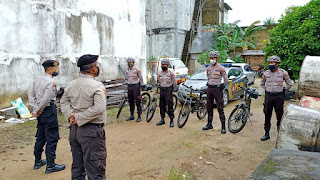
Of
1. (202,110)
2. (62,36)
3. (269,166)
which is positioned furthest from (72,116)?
(62,36)

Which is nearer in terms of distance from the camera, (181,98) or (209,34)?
(181,98)

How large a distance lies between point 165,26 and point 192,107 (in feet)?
51.0

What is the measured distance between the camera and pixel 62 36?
9.30 metres

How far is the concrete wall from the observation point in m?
7.82

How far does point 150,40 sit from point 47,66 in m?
18.9

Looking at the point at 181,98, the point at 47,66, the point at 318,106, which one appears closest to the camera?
the point at 47,66

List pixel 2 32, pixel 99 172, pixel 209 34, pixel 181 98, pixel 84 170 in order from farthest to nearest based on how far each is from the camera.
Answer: pixel 209 34 → pixel 181 98 → pixel 2 32 → pixel 84 170 → pixel 99 172

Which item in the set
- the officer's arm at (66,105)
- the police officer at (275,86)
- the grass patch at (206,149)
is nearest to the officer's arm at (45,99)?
the officer's arm at (66,105)

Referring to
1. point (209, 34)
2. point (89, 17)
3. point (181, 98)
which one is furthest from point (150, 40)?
point (181, 98)

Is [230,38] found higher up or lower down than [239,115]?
higher up

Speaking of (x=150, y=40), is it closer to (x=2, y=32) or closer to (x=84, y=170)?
(x=2, y=32)

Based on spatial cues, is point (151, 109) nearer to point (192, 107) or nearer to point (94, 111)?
point (192, 107)

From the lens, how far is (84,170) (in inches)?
121

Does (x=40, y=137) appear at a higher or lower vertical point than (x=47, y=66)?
lower
